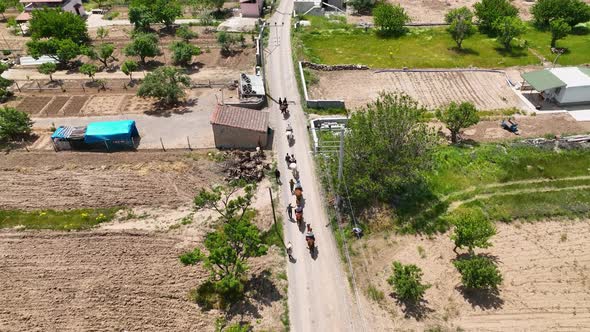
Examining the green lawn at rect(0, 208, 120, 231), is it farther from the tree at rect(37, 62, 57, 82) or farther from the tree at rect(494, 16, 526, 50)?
the tree at rect(494, 16, 526, 50)

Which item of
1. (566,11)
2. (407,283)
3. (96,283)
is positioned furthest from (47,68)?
(566,11)

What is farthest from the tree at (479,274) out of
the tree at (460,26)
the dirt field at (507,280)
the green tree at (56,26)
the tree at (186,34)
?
the green tree at (56,26)

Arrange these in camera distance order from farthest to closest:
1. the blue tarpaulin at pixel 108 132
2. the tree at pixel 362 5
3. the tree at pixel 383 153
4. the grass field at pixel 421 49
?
the tree at pixel 362 5, the grass field at pixel 421 49, the blue tarpaulin at pixel 108 132, the tree at pixel 383 153

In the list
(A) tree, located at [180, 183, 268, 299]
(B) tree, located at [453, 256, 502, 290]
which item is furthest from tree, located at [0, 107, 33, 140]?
(B) tree, located at [453, 256, 502, 290]

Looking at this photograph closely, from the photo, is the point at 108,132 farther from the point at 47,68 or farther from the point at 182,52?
the point at 182,52

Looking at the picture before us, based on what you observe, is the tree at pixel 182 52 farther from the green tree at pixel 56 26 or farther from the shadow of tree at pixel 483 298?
the shadow of tree at pixel 483 298

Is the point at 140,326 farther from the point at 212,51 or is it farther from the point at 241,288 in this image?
the point at 212,51
